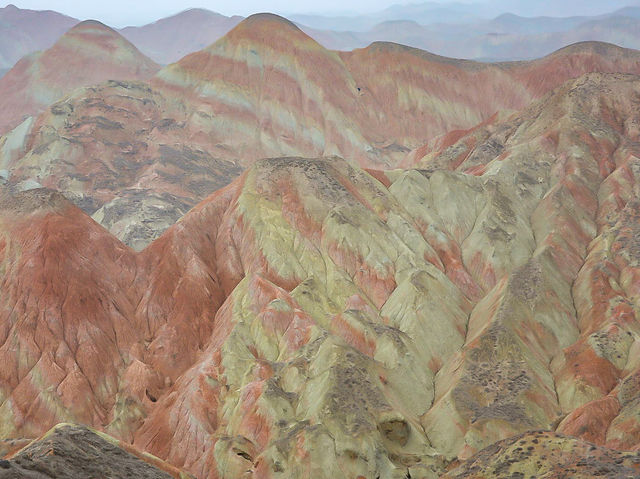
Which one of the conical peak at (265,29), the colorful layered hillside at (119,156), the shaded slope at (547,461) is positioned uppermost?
the conical peak at (265,29)

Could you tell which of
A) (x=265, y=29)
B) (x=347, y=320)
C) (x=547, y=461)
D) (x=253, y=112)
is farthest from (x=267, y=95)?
(x=547, y=461)

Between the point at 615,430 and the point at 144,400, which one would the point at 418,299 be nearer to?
the point at 615,430

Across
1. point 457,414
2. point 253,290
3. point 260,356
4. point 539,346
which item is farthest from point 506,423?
point 253,290

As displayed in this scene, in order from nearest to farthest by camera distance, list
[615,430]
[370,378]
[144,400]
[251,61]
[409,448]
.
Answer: [615,430]
[409,448]
[370,378]
[144,400]
[251,61]

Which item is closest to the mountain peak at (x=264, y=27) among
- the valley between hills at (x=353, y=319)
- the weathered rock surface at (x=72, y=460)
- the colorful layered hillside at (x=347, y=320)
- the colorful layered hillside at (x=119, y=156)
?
the colorful layered hillside at (x=119, y=156)

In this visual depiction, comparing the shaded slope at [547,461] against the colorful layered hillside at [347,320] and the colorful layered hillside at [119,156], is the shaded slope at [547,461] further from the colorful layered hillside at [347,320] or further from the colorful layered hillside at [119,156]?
the colorful layered hillside at [119,156]
